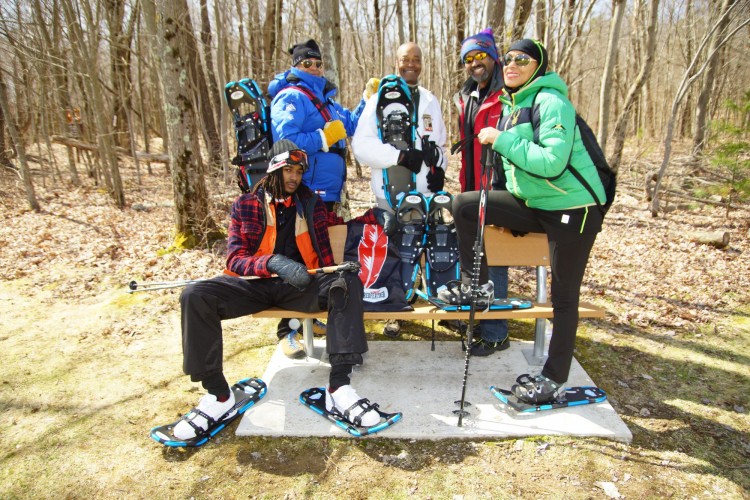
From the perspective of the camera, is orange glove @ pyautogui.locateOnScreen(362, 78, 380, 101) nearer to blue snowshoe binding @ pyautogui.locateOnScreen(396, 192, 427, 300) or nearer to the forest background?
blue snowshoe binding @ pyautogui.locateOnScreen(396, 192, 427, 300)

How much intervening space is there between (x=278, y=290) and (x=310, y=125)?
1504 mm

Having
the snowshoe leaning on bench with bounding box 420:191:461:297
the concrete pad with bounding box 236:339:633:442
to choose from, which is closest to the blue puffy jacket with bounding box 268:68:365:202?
the snowshoe leaning on bench with bounding box 420:191:461:297

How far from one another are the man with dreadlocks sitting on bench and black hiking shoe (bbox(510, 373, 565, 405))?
3.25 feet

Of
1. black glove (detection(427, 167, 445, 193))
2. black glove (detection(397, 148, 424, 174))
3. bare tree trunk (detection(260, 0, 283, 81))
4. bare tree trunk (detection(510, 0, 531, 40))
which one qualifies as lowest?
black glove (detection(427, 167, 445, 193))

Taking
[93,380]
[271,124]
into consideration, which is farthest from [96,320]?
[271,124]

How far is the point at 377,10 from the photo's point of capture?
17.3m

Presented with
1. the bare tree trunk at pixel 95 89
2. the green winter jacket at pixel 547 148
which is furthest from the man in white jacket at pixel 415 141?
the bare tree trunk at pixel 95 89

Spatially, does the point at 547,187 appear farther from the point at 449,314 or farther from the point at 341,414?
the point at 341,414

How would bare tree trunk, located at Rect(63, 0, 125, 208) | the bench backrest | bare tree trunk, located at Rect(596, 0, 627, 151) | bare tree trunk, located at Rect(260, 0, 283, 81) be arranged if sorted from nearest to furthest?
the bench backrest
bare tree trunk, located at Rect(596, 0, 627, 151)
bare tree trunk, located at Rect(63, 0, 125, 208)
bare tree trunk, located at Rect(260, 0, 283, 81)

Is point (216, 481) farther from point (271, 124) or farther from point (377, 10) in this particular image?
point (377, 10)

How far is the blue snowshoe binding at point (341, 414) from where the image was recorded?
3051 millimetres

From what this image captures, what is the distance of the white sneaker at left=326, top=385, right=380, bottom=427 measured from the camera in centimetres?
306

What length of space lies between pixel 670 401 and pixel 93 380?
433cm

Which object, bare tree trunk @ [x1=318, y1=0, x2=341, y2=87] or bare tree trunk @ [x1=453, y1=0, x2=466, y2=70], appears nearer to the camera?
bare tree trunk @ [x1=318, y1=0, x2=341, y2=87]
